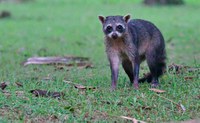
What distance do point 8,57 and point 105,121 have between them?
6.95 meters

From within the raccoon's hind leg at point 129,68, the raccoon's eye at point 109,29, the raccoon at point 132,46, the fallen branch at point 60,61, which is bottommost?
the fallen branch at point 60,61

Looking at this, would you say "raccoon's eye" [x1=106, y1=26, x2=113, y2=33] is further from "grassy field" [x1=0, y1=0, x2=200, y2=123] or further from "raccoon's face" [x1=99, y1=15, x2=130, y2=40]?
"grassy field" [x1=0, y1=0, x2=200, y2=123]

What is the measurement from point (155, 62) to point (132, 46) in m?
0.61

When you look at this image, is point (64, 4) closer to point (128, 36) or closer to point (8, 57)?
point (8, 57)

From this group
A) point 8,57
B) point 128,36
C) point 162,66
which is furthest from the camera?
point 8,57

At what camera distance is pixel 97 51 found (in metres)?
14.7

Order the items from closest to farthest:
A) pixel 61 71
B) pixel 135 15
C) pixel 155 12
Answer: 1. pixel 61 71
2. pixel 135 15
3. pixel 155 12

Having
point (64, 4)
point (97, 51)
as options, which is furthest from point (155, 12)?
point (97, 51)

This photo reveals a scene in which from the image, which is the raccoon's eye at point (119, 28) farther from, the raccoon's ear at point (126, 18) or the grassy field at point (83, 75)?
the grassy field at point (83, 75)

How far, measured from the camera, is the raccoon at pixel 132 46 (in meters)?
8.74

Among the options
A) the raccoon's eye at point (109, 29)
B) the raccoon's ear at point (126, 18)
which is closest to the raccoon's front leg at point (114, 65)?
the raccoon's eye at point (109, 29)

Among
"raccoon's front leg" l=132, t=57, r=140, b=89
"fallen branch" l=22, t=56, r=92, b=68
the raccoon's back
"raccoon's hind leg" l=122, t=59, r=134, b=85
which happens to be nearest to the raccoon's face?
the raccoon's back

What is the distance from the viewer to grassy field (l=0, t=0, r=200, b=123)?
737 cm

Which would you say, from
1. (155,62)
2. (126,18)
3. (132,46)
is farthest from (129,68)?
(126,18)
